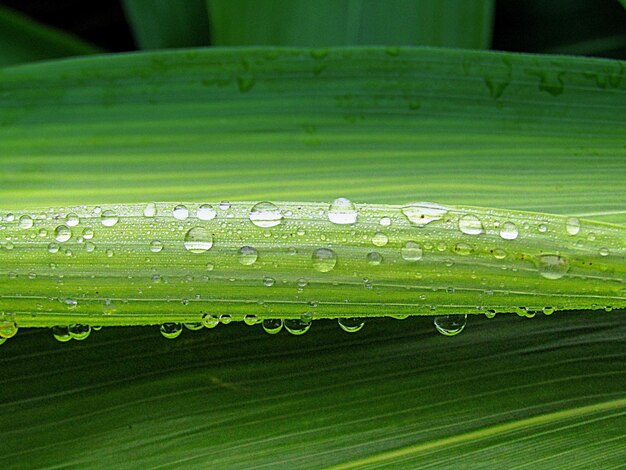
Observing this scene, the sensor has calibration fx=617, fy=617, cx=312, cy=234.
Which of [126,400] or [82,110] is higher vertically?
[82,110]

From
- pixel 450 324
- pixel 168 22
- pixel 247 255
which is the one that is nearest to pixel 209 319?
pixel 247 255

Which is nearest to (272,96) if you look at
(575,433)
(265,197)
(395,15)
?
(265,197)

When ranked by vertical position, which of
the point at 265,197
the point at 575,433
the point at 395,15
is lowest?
the point at 575,433

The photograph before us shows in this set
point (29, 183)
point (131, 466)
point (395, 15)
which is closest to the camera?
point (131, 466)

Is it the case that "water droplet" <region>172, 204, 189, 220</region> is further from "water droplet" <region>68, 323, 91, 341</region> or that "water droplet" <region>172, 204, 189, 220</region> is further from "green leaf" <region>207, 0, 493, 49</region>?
"green leaf" <region>207, 0, 493, 49</region>

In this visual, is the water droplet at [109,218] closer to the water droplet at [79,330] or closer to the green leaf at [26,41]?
the water droplet at [79,330]

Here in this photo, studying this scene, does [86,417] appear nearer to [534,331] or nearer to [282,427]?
[282,427]
